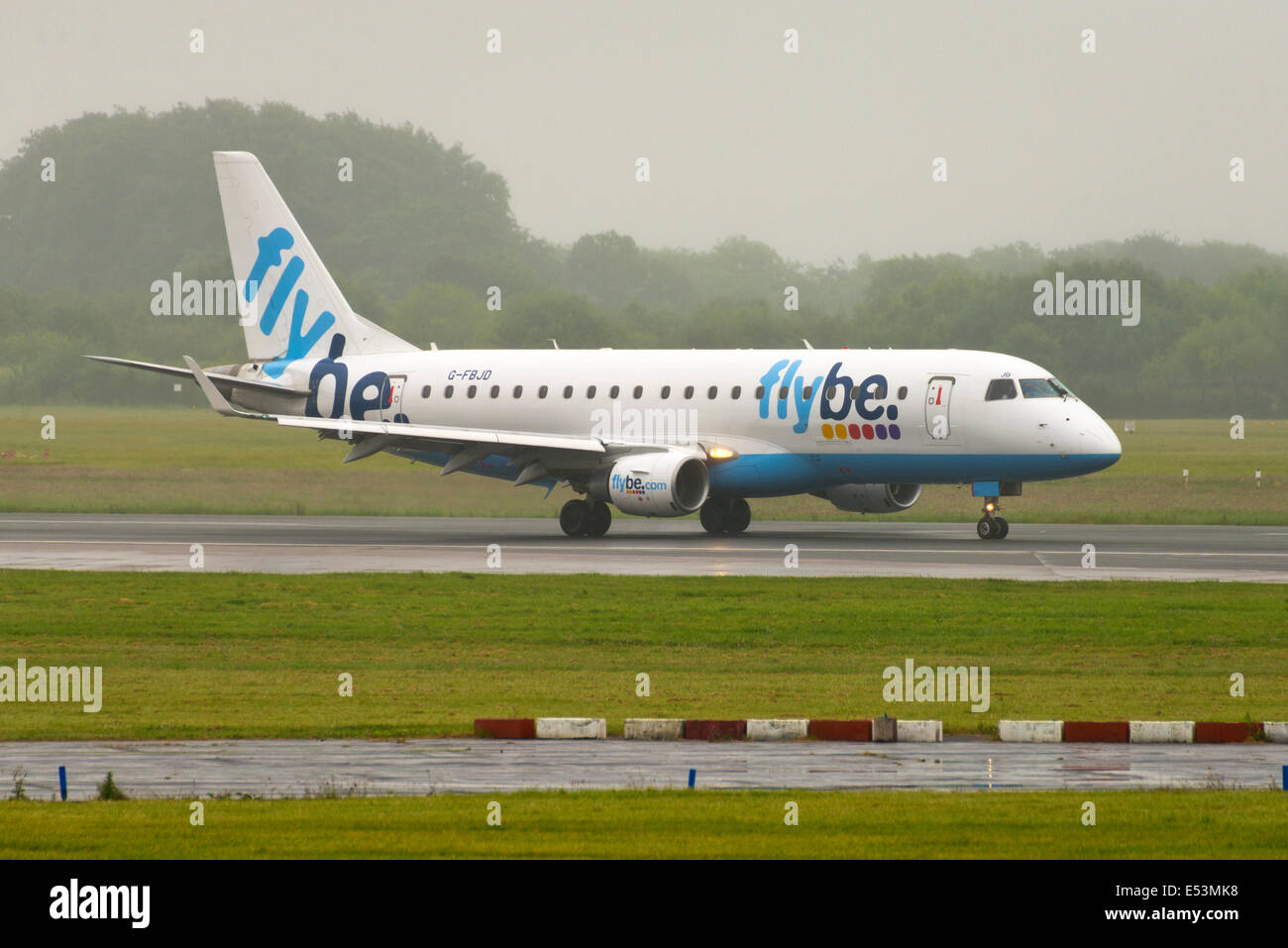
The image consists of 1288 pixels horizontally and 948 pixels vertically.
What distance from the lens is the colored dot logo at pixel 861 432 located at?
41.2 metres

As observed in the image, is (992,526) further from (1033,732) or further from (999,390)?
(1033,732)

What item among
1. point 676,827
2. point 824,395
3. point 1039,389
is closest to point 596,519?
point 824,395

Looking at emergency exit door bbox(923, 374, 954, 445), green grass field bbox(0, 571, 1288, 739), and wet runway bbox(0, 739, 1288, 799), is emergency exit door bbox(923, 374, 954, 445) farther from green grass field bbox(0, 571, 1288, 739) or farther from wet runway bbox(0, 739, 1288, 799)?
wet runway bbox(0, 739, 1288, 799)

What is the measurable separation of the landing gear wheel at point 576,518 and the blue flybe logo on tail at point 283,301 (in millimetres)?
11073

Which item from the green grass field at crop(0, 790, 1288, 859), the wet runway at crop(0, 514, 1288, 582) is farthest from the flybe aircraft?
the green grass field at crop(0, 790, 1288, 859)

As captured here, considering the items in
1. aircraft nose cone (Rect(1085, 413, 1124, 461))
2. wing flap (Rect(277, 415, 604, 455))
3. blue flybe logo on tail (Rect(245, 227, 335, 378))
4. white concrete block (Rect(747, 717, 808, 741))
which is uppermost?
blue flybe logo on tail (Rect(245, 227, 335, 378))

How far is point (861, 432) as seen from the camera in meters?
41.5

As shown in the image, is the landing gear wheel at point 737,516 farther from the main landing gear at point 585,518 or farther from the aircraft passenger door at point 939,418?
the aircraft passenger door at point 939,418

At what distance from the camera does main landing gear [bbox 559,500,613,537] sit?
44.5 meters

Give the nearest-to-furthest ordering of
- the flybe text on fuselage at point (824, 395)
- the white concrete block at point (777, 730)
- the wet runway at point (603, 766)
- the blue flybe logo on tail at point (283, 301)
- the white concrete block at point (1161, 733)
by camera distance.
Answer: the wet runway at point (603, 766) < the white concrete block at point (1161, 733) < the white concrete block at point (777, 730) < the flybe text on fuselage at point (824, 395) < the blue flybe logo on tail at point (283, 301)

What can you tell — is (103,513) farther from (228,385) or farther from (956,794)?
(956,794)

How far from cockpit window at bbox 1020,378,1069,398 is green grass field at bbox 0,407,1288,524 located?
11.4m

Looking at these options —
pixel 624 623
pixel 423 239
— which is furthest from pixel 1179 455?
pixel 423 239

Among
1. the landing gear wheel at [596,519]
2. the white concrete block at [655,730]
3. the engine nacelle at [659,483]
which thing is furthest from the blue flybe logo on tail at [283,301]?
the white concrete block at [655,730]
